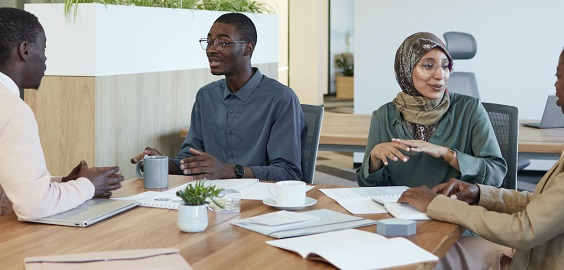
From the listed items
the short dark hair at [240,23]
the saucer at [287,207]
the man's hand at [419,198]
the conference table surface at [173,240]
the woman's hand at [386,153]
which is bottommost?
the conference table surface at [173,240]

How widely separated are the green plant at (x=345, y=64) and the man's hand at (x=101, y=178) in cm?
1195

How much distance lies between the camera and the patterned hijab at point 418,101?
9.96 ft

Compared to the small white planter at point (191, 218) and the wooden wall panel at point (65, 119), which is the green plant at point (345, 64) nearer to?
the wooden wall panel at point (65, 119)

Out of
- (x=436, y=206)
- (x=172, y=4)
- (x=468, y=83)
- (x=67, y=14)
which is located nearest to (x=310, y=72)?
(x=468, y=83)

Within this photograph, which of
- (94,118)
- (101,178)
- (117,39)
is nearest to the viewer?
(101,178)

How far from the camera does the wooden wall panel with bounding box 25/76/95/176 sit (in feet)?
13.2

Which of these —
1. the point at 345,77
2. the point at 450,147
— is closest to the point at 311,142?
the point at 450,147

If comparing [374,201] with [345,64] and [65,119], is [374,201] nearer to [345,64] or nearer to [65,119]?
[65,119]

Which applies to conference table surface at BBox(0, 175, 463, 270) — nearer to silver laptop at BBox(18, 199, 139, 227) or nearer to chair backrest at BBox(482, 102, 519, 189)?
silver laptop at BBox(18, 199, 139, 227)

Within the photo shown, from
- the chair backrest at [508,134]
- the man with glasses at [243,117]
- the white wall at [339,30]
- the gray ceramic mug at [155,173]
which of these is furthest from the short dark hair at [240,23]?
the white wall at [339,30]

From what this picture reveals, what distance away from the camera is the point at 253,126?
128 inches

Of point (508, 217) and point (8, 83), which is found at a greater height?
point (8, 83)

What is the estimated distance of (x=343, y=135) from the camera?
445 cm

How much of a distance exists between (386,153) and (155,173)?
77 cm
